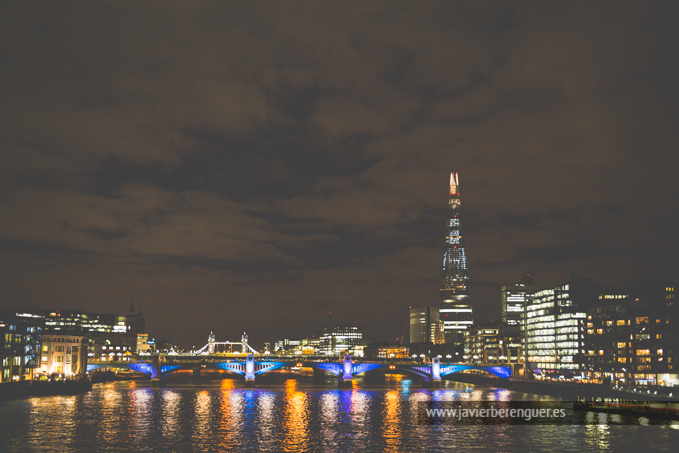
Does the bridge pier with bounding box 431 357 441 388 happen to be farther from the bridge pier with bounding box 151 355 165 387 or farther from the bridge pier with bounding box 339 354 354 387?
the bridge pier with bounding box 151 355 165 387

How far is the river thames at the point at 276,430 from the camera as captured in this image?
2776 inches

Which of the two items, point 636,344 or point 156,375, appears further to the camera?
point 156,375

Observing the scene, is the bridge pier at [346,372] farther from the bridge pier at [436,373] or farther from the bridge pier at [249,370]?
the bridge pier at [249,370]

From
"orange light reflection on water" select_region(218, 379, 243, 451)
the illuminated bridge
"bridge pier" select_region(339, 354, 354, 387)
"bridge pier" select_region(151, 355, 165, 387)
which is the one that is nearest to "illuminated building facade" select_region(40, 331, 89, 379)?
the illuminated bridge

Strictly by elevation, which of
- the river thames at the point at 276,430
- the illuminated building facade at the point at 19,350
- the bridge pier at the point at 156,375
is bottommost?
the bridge pier at the point at 156,375

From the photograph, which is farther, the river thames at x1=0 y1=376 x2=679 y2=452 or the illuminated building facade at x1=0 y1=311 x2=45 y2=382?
the illuminated building facade at x1=0 y1=311 x2=45 y2=382

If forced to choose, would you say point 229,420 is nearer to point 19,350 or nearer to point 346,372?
point 19,350

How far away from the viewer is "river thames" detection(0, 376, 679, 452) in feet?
231

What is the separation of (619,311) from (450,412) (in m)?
96.7

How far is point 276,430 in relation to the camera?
82.8 metres

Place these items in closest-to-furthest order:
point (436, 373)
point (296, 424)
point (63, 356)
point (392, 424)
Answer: point (392, 424) → point (296, 424) → point (63, 356) → point (436, 373)

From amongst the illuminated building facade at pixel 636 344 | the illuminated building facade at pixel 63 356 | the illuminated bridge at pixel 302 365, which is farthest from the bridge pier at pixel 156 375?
the illuminated building facade at pixel 636 344

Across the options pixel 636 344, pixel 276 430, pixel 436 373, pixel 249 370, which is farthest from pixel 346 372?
pixel 276 430

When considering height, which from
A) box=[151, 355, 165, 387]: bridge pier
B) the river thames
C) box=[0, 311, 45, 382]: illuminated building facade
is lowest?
box=[151, 355, 165, 387]: bridge pier
